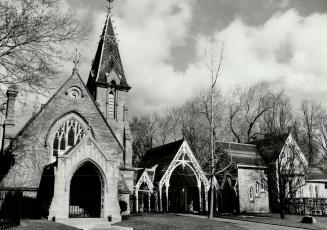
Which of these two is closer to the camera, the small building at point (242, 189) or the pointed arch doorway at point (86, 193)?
the pointed arch doorway at point (86, 193)

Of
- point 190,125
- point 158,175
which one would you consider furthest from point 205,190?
point 190,125

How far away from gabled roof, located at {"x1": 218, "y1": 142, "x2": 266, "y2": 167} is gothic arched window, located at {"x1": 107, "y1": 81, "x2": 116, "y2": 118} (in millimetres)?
13464

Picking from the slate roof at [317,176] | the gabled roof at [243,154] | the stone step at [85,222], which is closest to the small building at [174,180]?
the gabled roof at [243,154]

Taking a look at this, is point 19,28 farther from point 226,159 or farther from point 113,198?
point 226,159

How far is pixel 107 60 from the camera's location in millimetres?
37500

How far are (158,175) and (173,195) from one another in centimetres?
542

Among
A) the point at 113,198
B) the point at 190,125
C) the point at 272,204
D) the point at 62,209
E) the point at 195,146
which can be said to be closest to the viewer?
the point at 62,209

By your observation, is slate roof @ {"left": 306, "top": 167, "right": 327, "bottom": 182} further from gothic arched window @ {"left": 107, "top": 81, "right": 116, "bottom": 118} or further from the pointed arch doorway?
the pointed arch doorway

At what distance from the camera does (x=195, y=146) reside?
52.6 meters

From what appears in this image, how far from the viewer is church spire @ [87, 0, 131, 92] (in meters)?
35.9

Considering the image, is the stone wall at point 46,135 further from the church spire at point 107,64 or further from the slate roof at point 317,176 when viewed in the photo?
the slate roof at point 317,176

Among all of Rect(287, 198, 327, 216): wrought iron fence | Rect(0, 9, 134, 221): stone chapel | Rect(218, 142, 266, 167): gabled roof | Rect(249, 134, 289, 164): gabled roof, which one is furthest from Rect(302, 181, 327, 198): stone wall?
Rect(0, 9, 134, 221): stone chapel

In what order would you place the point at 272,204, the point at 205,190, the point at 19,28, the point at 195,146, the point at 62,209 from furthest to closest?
the point at 195,146
the point at 272,204
the point at 205,190
the point at 62,209
the point at 19,28

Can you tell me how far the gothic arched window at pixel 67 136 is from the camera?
95.8ft
